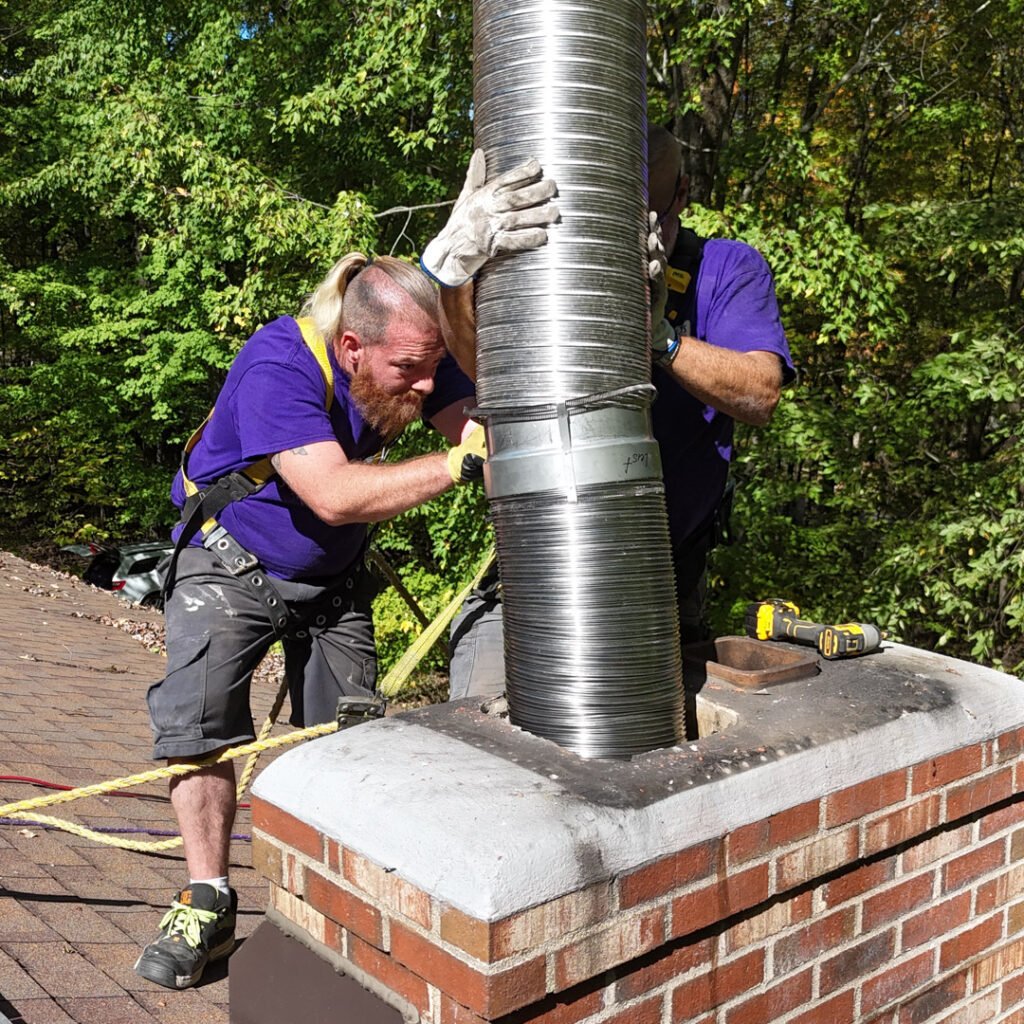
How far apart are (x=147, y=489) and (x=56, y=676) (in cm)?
1352

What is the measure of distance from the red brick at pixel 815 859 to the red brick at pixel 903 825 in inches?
2.4

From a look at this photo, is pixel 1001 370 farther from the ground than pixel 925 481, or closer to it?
farther from the ground

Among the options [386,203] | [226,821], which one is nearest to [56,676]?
[226,821]

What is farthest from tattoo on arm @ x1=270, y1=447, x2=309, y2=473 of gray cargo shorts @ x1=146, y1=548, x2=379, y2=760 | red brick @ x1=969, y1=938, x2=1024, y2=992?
red brick @ x1=969, y1=938, x2=1024, y2=992

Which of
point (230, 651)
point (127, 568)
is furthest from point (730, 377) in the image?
point (127, 568)

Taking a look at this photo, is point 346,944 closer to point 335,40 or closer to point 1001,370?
point 1001,370

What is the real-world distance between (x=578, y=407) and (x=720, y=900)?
2.97 ft

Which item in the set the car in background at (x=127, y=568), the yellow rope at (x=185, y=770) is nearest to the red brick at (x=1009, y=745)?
the yellow rope at (x=185, y=770)

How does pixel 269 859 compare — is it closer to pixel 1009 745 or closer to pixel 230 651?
pixel 230 651

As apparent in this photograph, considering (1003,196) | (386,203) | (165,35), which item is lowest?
(1003,196)

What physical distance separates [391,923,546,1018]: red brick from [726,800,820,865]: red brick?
46 centimetres

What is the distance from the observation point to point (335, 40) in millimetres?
11945

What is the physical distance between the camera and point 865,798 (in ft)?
7.20

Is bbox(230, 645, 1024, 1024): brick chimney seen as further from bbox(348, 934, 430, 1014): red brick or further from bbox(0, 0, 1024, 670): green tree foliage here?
bbox(0, 0, 1024, 670): green tree foliage
